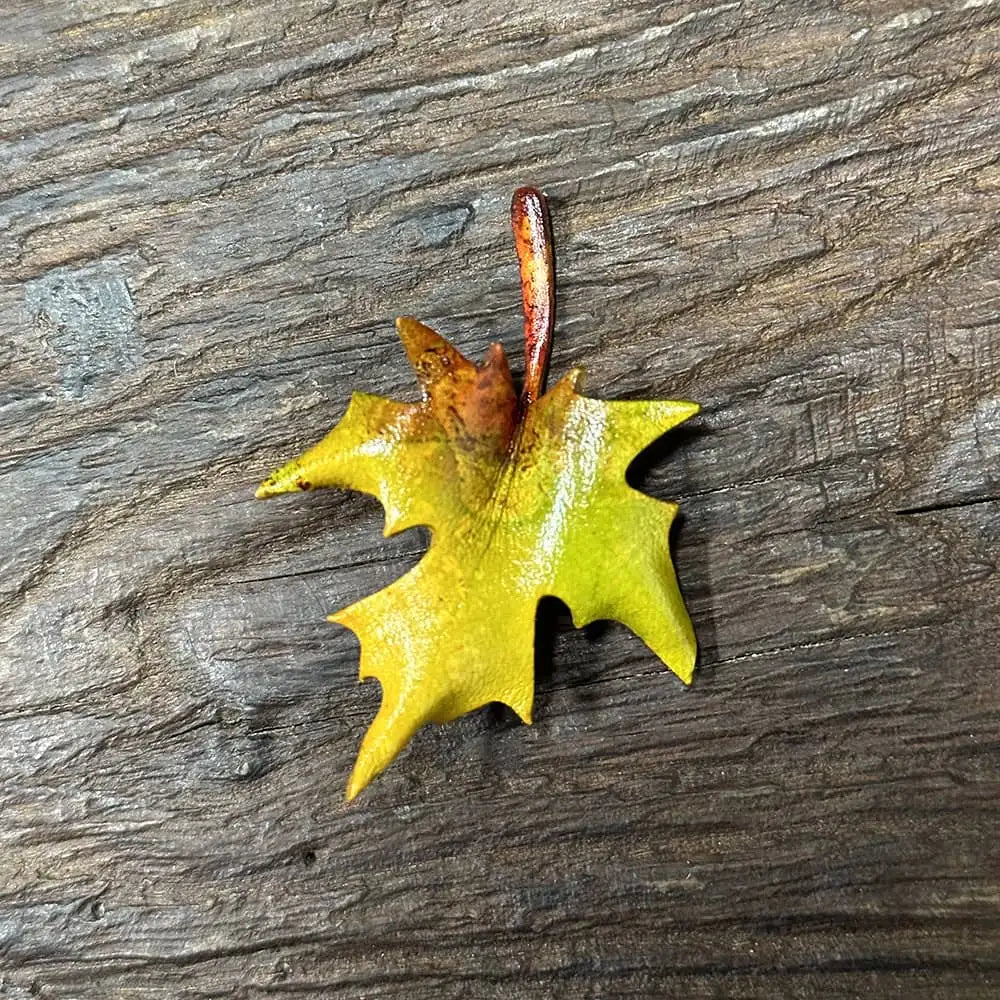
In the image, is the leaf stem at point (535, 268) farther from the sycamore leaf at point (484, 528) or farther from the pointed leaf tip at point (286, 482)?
the pointed leaf tip at point (286, 482)

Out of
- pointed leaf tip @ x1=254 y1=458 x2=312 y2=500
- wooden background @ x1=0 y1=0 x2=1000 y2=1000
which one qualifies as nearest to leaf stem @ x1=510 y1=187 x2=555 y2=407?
wooden background @ x1=0 y1=0 x2=1000 y2=1000

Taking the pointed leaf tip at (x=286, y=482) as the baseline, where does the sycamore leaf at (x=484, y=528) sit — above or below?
below

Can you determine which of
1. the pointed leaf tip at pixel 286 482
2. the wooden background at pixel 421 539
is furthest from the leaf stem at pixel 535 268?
the pointed leaf tip at pixel 286 482

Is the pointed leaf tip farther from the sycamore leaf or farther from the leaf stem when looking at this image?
the leaf stem

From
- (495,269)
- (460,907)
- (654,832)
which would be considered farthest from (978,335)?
(460,907)

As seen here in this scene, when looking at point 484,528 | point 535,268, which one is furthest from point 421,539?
point 535,268

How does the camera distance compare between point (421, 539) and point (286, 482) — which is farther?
point (421, 539)

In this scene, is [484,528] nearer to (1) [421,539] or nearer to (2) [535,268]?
(1) [421,539]

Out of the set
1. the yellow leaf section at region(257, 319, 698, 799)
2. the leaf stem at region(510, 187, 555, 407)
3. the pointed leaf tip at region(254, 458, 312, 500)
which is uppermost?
the leaf stem at region(510, 187, 555, 407)

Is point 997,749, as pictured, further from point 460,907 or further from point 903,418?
point 460,907
